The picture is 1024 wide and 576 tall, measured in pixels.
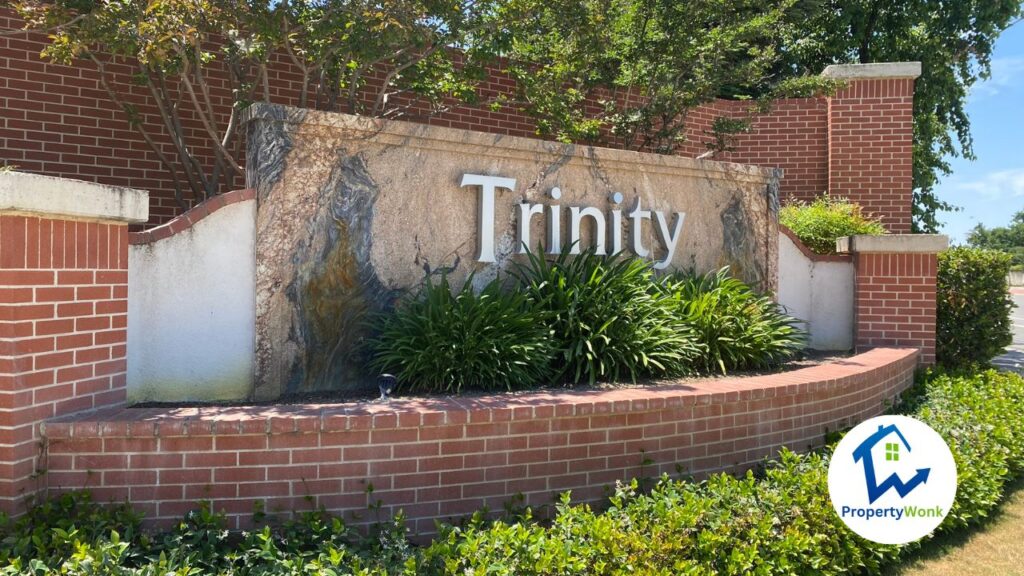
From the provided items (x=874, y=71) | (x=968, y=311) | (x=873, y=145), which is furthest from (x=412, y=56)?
(x=873, y=145)

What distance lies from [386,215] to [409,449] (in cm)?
187

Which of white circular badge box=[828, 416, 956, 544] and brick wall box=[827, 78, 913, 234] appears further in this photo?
brick wall box=[827, 78, 913, 234]

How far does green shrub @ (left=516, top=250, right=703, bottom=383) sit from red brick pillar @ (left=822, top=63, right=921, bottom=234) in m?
6.18

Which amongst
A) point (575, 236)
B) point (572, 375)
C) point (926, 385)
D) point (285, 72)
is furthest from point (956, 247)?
point (285, 72)

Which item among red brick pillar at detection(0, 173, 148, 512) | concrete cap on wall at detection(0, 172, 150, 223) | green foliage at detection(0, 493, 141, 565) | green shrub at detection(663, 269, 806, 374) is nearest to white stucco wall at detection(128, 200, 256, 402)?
red brick pillar at detection(0, 173, 148, 512)

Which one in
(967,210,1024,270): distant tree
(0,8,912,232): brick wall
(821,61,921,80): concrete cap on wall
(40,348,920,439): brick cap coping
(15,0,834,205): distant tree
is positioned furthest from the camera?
(967,210,1024,270): distant tree

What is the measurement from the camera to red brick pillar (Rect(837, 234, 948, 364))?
798 cm

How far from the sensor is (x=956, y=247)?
Answer: 882 centimetres

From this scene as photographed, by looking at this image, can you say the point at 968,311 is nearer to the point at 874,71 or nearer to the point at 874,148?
the point at 874,148

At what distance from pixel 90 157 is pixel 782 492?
6.20m

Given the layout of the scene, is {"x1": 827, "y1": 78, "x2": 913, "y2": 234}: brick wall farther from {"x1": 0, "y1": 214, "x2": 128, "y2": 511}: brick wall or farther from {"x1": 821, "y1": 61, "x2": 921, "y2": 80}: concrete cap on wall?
{"x1": 0, "y1": 214, "x2": 128, "y2": 511}: brick wall

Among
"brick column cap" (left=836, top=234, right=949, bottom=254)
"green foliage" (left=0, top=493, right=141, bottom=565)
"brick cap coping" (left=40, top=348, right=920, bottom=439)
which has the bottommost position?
"green foliage" (left=0, top=493, right=141, bottom=565)

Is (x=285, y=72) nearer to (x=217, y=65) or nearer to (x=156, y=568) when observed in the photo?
(x=217, y=65)

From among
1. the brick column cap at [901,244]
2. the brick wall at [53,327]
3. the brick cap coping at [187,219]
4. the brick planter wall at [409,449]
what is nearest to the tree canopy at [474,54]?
the brick cap coping at [187,219]
